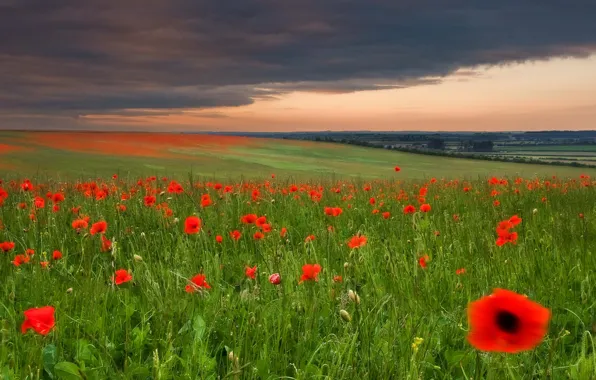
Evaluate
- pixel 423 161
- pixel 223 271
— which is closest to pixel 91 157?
pixel 423 161

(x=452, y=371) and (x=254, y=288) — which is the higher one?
(x=254, y=288)

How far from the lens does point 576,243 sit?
4.56 meters

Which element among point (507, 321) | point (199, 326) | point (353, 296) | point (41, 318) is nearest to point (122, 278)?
point (199, 326)

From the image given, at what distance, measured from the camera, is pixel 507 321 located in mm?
1191

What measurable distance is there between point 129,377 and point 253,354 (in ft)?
1.86

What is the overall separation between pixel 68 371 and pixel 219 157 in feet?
101

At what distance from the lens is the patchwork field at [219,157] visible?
2531 centimetres

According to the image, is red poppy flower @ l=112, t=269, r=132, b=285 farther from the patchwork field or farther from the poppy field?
the patchwork field

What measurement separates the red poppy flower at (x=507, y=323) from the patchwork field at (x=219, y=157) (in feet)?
70.0

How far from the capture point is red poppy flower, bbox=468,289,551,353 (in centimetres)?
114

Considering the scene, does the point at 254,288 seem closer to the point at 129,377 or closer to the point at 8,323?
the point at 129,377

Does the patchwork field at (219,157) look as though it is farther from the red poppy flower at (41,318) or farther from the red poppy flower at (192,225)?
the red poppy flower at (41,318)

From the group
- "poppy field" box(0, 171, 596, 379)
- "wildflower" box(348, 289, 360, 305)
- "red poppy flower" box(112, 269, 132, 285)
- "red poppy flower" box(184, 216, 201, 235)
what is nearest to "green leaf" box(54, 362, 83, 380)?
"poppy field" box(0, 171, 596, 379)

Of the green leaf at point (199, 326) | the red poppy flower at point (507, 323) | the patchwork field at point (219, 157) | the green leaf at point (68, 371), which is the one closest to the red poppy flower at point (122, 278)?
the green leaf at point (199, 326)
